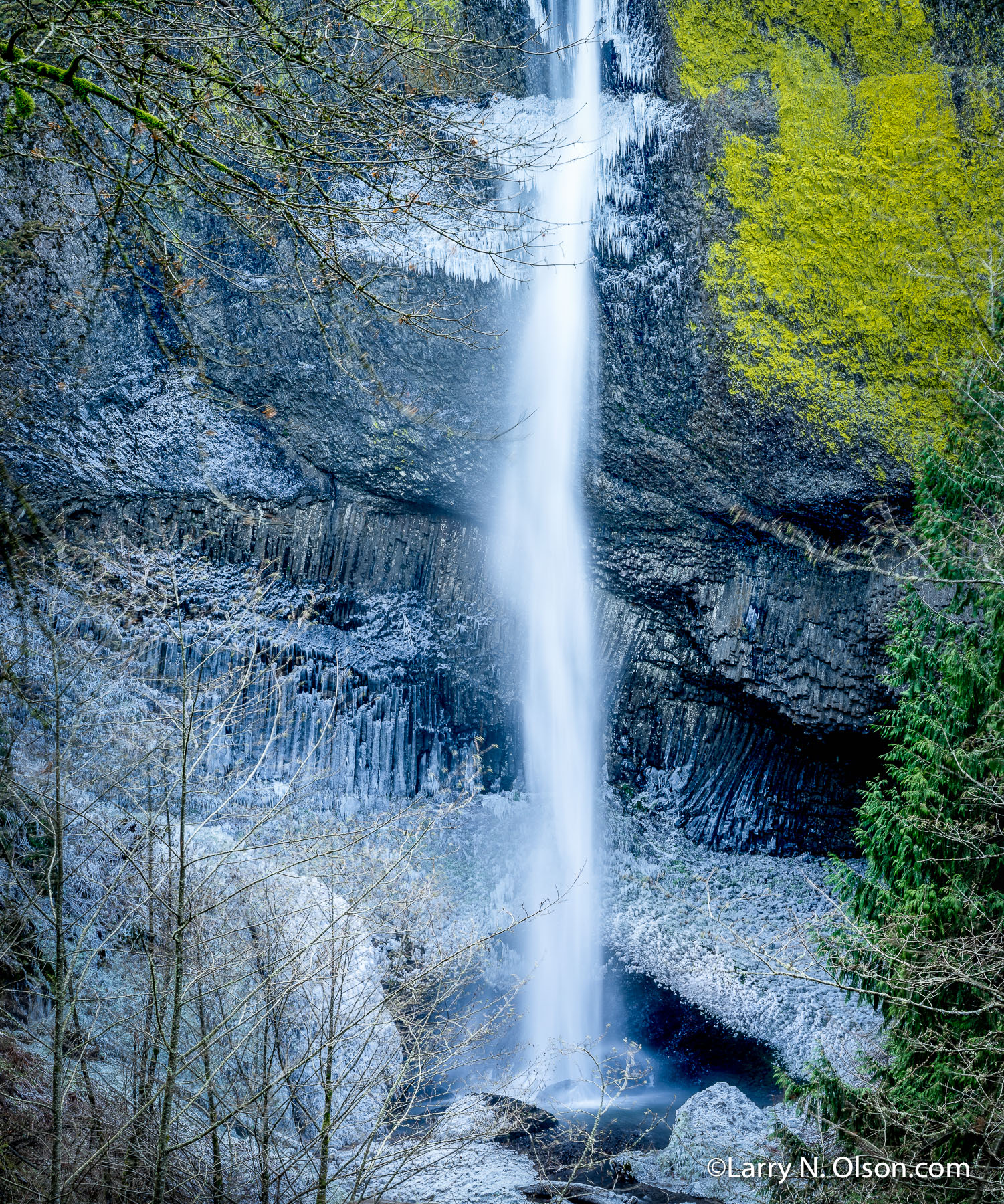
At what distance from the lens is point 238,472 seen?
10.4 metres

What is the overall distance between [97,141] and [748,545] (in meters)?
7.59

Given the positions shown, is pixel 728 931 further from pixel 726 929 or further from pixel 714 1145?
pixel 714 1145

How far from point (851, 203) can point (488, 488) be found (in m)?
4.96

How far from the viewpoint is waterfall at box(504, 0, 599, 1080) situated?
388 inches

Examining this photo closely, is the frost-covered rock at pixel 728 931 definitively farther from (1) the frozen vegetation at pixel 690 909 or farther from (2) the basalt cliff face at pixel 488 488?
(2) the basalt cliff face at pixel 488 488

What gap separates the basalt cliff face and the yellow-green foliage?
318mm

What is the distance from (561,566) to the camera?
434 inches

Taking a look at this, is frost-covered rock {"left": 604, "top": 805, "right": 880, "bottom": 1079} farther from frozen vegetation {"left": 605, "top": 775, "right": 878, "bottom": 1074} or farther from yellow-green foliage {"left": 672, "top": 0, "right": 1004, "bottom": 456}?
yellow-green foliage {"left": 672, "top": 0, "right": 1004, "bottom": 456}

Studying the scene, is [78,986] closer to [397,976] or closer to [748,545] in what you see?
[397,976]

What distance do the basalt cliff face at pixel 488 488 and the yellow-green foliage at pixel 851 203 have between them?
0.32m

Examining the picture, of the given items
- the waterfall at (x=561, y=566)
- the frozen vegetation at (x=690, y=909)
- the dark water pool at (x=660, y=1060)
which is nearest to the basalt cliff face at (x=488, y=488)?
the waterfall at (x=561, y=566)

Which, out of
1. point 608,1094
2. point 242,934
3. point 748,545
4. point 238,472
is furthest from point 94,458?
point 608,1094

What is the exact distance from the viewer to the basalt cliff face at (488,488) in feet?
31.4

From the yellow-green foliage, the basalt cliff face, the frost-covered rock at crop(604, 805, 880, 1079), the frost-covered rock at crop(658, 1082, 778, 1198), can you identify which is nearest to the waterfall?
the basalt cliff face
